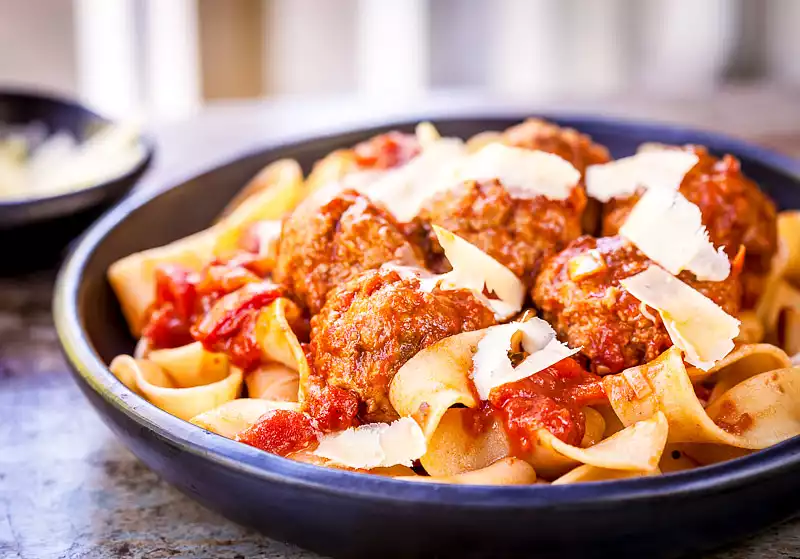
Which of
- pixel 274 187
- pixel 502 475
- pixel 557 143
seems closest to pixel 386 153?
pixel 274 187

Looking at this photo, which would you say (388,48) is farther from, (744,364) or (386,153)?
(744,364)

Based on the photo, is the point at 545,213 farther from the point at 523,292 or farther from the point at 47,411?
the point at 47,411

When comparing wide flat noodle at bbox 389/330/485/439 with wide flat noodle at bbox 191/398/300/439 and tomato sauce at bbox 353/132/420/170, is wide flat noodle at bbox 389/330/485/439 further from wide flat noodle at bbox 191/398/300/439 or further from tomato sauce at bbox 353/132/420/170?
tomato sauce at bbox 353/132/420/170

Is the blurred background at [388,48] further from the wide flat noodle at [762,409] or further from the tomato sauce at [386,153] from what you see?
the wide flat noodle at [762,409]

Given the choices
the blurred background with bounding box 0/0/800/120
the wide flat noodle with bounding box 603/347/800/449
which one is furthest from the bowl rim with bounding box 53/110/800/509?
the blurred background with bounding box 0/0/800/120

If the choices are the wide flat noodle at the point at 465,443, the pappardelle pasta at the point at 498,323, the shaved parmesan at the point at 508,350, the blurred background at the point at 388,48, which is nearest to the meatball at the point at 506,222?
the pappardelle pasta at the point at 498,323

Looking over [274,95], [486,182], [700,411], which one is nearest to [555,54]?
[274,95]
